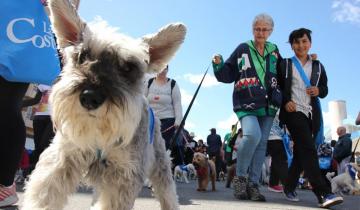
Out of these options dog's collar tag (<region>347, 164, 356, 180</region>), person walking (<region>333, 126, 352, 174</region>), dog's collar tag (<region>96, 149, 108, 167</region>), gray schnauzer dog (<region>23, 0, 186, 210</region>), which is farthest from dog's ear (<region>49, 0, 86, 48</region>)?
person walking (<region>333, 126, 352, 174</region>)

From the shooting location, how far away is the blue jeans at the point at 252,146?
21.5 ft

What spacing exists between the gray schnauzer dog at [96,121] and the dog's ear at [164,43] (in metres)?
0.03

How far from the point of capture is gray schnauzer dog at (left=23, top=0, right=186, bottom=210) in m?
2.77

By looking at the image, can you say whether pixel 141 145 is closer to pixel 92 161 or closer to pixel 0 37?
pixel 92 161

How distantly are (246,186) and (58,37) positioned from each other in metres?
4.39

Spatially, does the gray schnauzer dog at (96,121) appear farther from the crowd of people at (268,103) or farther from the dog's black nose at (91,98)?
the crowd of people at (268,103)

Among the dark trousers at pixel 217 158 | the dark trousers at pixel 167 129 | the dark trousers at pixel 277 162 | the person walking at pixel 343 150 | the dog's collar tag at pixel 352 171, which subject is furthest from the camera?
the dark trousers at pixel 217 158

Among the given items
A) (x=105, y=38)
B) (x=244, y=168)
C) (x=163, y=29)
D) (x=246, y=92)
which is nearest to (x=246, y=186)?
(x=244, y=168)

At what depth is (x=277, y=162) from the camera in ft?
35.8

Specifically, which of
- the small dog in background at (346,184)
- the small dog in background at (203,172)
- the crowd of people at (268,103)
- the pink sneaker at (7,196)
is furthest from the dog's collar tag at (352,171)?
the pink sneaker at (7,196)

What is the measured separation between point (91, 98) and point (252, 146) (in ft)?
13.9

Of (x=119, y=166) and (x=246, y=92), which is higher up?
(x=246, y=92)

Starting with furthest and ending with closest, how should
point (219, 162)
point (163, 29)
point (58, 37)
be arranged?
point (219, 162), point (163, 29), point (58, 37)

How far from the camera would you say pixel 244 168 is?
6.69 meters
